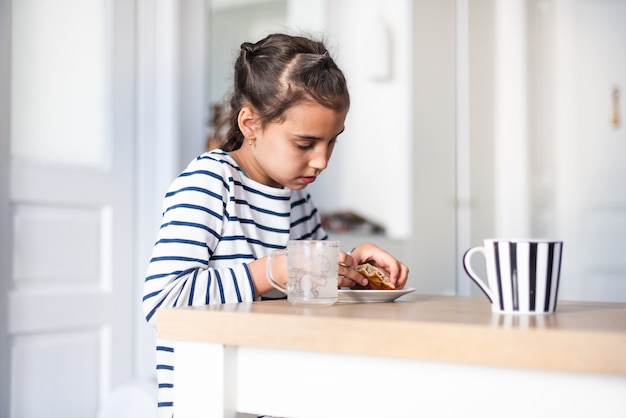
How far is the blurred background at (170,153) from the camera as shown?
236 cm

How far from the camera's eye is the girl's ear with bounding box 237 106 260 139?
1392 mm

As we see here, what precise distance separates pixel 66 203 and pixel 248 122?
1278mm

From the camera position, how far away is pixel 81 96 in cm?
258

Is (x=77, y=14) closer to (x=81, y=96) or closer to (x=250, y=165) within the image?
(x=81, y=96)

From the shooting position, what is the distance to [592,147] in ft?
9.96

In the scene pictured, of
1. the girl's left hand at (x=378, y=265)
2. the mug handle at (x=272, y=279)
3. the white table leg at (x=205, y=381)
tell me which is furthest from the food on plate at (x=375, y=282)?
the white table leg at (x=205, y=381)

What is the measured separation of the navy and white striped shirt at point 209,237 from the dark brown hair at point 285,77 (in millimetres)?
129

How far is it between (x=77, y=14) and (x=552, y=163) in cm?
190

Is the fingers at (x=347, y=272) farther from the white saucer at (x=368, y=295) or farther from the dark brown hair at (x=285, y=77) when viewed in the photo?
the dark brown hair at (x=285, y=77)

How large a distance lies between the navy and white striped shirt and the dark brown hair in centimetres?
13

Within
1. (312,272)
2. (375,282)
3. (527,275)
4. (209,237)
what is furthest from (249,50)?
(527,275)

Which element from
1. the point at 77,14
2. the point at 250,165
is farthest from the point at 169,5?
the point at 250,165

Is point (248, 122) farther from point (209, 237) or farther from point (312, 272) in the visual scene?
point (312, 272)

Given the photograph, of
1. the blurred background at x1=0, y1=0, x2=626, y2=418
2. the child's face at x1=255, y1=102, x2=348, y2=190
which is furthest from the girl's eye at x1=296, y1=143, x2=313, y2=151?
the blurred background at x1=0, y1=0, x2=626, y2=418
